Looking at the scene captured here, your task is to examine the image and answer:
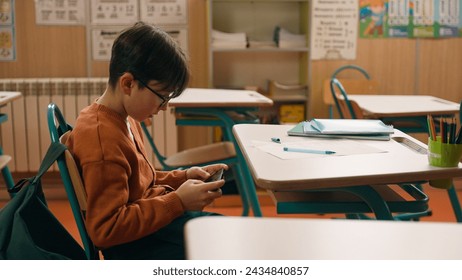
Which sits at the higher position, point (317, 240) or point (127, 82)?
point (127, 82)

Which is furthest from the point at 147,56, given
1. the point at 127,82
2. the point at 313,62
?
the point at 313,62

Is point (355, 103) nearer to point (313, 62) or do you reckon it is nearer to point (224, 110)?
point (224, 110)

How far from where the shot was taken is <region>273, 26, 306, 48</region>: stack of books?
4207 millimetres

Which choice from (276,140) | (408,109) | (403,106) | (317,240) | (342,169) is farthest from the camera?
(403,106)

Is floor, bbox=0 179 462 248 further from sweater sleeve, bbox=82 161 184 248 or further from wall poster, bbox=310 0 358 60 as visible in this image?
sweater sleeve, bbox=82 161 184 248

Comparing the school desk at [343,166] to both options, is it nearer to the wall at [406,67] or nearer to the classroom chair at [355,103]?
the classroom chair at [355,103]

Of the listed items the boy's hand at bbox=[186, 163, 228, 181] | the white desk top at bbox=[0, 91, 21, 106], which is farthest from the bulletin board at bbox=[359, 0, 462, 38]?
the boy's hand at bbox=[186, 163, 228, 181]

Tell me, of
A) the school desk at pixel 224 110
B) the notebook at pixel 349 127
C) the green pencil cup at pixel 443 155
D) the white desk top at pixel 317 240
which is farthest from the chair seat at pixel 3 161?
the white desk top at pixel 317 240

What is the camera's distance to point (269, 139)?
1.89 metres

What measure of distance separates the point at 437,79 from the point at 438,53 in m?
0.18

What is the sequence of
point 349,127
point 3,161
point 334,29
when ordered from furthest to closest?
point 334,29
point 3,161
point 349,127

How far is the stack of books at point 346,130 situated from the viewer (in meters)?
1.89

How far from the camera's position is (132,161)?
4.96 feet

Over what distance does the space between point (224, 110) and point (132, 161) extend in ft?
5.62
